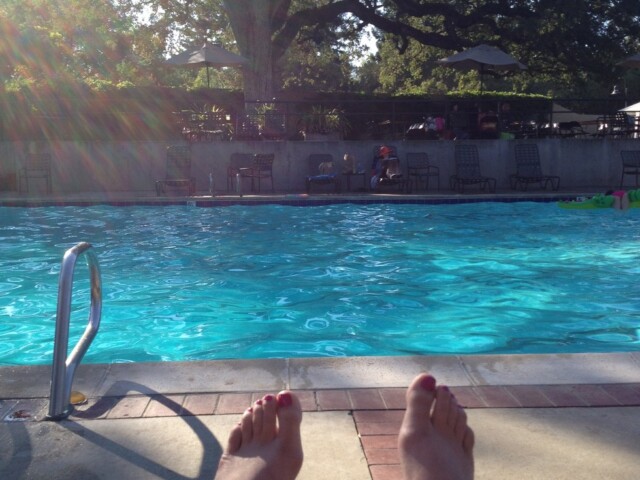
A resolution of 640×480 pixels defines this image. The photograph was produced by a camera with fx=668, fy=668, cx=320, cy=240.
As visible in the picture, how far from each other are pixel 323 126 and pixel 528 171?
465 cm

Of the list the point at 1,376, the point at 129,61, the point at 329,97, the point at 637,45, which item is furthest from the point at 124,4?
the point at 1,376

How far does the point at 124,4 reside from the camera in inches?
971

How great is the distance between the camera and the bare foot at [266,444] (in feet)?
6.98

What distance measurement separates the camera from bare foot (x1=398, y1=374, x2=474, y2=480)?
2104 mm

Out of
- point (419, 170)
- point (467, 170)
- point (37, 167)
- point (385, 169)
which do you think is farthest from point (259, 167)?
point (37, 167)

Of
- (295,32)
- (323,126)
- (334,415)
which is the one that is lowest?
(334,415)

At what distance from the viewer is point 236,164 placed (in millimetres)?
14062

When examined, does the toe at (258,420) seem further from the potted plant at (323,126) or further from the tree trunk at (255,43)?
the tree trunk at (255,43)

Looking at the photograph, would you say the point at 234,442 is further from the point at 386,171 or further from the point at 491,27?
the point at 491,27

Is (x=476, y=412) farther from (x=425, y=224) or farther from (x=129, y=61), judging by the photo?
(x=129, y=61)

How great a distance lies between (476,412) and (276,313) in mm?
3772

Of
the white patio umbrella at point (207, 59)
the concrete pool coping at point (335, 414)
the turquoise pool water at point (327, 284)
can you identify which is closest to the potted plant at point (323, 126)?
the white patio umbrella at point (207, 59)

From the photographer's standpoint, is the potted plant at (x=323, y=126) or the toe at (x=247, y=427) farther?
the potted plant at (x=323, y=126)

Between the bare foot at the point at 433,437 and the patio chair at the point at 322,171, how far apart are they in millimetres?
11310
